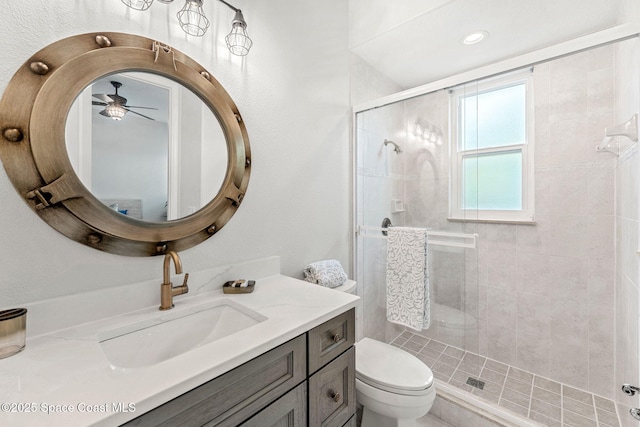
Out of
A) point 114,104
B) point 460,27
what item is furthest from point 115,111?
point 460,27

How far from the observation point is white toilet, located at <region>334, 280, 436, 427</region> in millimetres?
1260

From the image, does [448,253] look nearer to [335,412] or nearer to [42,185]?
[335,412]

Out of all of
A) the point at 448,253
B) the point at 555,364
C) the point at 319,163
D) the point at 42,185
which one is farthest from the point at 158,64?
the point at 555,364

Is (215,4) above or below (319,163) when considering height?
above

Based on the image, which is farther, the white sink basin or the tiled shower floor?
the tiled shower floor

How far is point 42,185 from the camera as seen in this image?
787mm

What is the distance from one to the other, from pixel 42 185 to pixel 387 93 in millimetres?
2292

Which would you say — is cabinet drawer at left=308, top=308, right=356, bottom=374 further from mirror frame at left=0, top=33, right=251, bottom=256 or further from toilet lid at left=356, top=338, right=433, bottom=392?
mirror frame at left=0, top=33, right=251, bottom=256

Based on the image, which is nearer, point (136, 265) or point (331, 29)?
point (136, 265)

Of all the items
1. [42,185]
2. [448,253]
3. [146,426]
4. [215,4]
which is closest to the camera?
[146,426]

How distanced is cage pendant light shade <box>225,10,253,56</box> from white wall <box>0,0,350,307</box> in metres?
0.04

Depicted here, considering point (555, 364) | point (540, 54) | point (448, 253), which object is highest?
point (540, 54)

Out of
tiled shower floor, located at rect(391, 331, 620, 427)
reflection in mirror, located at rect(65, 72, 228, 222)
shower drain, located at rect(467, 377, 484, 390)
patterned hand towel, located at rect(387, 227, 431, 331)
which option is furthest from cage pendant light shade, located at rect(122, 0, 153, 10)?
shower drain, located at rect(467, 377, 484, 390)

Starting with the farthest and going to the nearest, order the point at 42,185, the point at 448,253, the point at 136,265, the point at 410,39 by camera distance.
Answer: the point at 410,39
the point at 448,253
the point at 136,265
the point at 42,185
